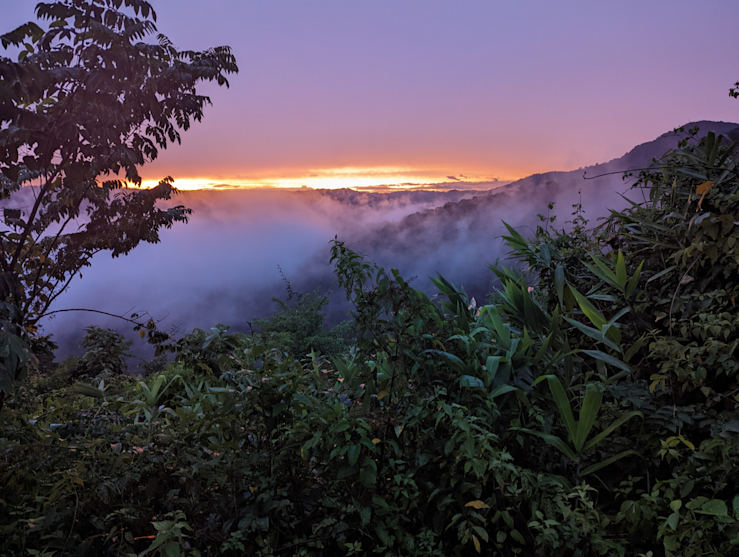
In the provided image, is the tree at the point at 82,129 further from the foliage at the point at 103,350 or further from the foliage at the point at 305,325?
the foliage at the point at 305,325

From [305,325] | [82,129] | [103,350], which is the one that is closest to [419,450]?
[82,129]

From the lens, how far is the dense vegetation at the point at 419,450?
75.9 inches

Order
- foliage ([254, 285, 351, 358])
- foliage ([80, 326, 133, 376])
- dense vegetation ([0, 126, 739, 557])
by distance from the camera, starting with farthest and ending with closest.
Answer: foliage ([254, 285, 351, 358]), foliage ([80, 326, 133, 376]), dense vegetation ([0, 126, 739, 557])

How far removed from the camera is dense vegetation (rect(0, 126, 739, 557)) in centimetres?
193

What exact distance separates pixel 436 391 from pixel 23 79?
257cm

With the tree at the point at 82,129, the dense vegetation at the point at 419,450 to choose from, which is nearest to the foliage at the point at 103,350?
the tree at the point at 82,129

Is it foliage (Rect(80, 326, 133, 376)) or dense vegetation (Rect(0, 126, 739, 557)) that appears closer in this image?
dense vegetation (Rect(0, 126, 739, 557))

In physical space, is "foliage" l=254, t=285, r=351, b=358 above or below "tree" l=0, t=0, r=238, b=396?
below

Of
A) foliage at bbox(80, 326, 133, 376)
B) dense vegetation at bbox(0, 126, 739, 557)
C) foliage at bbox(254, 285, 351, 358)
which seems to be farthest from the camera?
foliage at bbox(254, 285, 351, 358)

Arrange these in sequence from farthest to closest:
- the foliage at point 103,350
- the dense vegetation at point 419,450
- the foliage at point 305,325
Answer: the foliage at point 305,325 → the foliage at point 103,350 → the dense vegetation at point 419,450

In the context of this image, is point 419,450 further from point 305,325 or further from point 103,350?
point 305,325

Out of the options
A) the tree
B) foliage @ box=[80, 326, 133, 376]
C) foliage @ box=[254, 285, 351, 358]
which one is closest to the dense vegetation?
the tree

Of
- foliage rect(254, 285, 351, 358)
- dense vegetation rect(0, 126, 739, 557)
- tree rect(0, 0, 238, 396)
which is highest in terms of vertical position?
tree rect(0, 0, 238, 396)

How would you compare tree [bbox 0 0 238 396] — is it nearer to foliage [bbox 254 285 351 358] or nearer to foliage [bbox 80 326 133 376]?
foliage [bbox 80 326 133 376]
